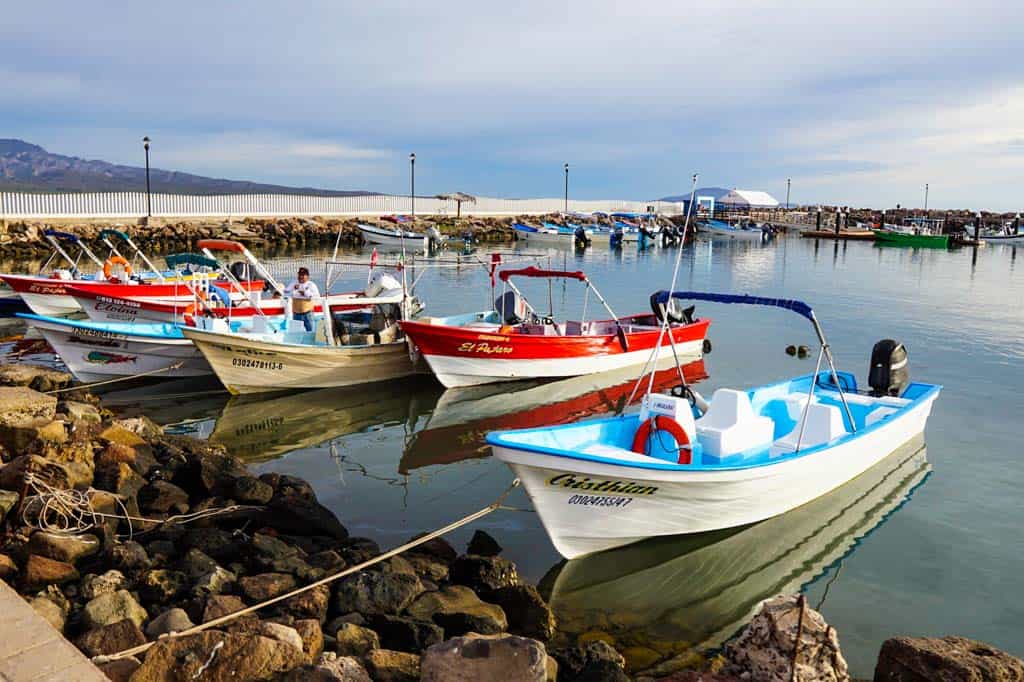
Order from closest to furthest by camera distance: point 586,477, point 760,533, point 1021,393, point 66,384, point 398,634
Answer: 1. point 398,634
2. point 586,477
3. point 760,533
4. point 66,384
5. point 1021,393

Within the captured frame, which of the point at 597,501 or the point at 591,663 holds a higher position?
the point at 597,501

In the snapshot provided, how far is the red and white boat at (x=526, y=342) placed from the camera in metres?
16.1

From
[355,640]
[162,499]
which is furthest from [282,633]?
[162,499]

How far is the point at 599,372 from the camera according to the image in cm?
1827

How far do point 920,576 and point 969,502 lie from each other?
2.85 m

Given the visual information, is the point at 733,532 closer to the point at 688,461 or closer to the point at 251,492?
the point at 688,461

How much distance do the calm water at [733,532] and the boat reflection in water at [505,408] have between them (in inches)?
2.3

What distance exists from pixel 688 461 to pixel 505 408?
268 inches

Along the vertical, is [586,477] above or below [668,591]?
above

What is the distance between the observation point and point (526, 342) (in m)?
16.6

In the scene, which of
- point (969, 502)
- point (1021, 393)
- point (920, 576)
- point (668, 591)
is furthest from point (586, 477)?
point (1021, 393)

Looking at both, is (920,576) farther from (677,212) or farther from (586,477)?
(677,212)

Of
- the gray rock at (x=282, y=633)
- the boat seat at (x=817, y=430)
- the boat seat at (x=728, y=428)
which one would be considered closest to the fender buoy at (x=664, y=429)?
the boat seat at (x=728, y=428)

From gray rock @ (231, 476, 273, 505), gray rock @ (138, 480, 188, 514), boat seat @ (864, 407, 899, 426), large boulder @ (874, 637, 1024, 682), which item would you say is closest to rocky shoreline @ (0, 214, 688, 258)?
gray rock @ (231, 476, 273, 505)
